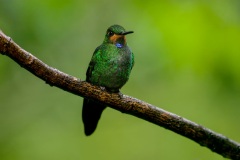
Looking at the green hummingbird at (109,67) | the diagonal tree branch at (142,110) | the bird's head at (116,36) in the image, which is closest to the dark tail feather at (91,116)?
the green hummingbird at (109,67)

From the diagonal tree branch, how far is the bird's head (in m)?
1.10

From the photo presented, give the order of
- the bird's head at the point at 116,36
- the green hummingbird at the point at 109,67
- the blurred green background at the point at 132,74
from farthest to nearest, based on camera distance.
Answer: the bird's head at the point at 116,36, the green hummingbird at the point at 109,67, the blurred green background at the point at 132,74

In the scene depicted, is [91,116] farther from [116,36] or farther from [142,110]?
[142,110]

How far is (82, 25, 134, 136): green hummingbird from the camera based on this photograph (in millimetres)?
4734

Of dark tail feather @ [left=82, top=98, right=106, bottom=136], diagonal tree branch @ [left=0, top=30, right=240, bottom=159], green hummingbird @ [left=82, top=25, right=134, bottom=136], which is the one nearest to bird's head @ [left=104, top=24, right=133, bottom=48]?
green hummingbird @ [left=82, top=25, right=134, bottom=136]

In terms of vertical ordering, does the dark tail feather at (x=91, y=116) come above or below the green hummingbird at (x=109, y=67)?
below

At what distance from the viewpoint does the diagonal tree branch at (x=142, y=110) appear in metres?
3.54

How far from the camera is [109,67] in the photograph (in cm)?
480

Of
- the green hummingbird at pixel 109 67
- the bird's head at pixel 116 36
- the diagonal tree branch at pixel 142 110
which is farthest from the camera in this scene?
the bird's head at pixel 116 36

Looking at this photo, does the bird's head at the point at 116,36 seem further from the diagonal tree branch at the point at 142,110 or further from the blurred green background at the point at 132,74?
the diagonal tree branch at the point at 142,110

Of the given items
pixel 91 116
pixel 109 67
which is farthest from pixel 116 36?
pixel 91 116

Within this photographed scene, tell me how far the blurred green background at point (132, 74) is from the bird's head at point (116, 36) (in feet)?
0.36

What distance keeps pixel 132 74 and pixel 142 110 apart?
9.31 feet

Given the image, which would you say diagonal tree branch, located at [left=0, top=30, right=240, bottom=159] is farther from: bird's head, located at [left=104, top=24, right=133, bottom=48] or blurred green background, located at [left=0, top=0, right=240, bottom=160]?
bird's head, located at [left=104, top=24, right=133, bottom=48]
